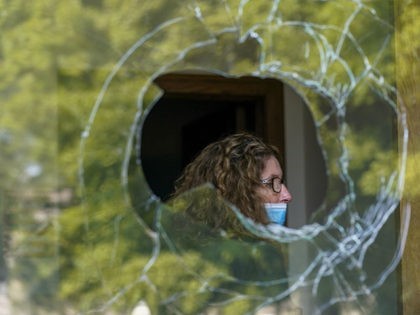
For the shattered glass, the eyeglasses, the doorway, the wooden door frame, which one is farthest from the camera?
the doorway

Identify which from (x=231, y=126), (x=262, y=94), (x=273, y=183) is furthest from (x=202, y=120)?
(x=273, y=183)

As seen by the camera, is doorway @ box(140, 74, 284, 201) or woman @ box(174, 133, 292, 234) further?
doorway @ box(140, 74, 284, 201)

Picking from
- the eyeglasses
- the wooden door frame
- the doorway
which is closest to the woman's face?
the eyeglasses

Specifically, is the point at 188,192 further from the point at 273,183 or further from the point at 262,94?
the point at 262,94

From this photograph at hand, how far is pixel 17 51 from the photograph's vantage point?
2109 mm

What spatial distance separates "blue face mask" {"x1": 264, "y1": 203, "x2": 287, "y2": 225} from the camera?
2.57 meters

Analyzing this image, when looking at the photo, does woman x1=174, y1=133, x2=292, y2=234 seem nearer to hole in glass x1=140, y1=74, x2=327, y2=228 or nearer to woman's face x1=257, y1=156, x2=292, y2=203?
woman's face x1=257, y1=156, x2=292, y2=203

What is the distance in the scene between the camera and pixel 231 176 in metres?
2.62

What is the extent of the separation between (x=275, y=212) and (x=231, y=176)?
146mm

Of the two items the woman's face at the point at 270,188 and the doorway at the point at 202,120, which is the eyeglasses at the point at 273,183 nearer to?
the woman's face at the point at 270,188

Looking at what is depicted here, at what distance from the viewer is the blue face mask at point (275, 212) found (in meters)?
2.57

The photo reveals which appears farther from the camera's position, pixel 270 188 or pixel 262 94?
pixel 262 94

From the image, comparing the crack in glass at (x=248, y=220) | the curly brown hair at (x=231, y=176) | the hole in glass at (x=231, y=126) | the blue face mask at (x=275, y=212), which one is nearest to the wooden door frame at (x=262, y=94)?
the hole in glass at (x=231, y=126)

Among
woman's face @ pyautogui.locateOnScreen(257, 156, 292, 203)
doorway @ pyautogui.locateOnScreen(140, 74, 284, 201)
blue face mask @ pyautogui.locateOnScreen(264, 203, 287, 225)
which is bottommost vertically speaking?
blue face mask @ pyautogui.locateOnScreen(264, 203, 287, 225)
